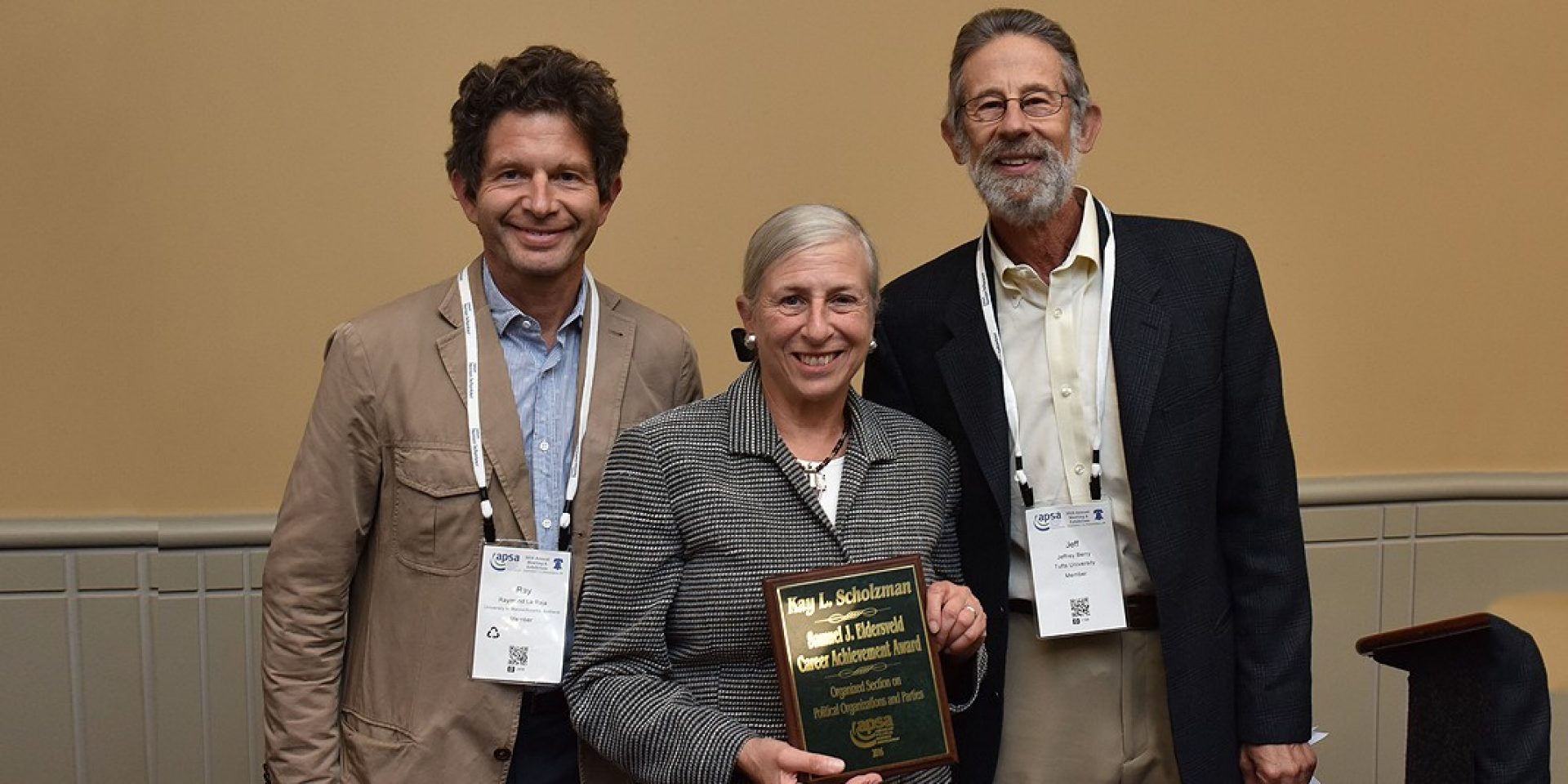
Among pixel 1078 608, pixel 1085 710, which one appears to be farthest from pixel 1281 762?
pixel 1078 608

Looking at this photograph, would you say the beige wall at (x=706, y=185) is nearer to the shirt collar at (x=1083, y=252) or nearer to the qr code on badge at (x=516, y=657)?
the shirt collar at (x=1083, y=252)

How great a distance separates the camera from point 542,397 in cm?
242

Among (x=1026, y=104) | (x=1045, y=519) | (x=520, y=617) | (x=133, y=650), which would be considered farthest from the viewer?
(x=133, y=650)

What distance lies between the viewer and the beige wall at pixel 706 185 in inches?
147

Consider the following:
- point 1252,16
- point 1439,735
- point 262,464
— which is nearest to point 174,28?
point 262,464

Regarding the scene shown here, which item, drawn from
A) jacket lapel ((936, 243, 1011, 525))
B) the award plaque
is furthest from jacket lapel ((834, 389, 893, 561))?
jacket lapel ((936, 243, 1011, 525))

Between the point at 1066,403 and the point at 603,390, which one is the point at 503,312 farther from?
the point at 1066,403

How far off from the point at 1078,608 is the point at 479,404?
3.39 feet

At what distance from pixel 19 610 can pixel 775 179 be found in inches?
88.9

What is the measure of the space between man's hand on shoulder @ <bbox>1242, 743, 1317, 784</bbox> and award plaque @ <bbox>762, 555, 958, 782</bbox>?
0.73 metres

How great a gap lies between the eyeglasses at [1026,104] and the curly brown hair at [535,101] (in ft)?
2.09

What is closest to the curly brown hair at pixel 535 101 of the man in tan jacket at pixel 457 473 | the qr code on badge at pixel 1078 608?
the man in tan jacket at pixel 457 473

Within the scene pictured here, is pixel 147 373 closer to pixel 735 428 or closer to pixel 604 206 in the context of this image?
pixel 604 206

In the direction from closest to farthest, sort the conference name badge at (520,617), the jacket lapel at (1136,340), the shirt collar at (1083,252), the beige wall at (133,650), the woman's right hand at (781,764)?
the woman's right hand at (781,764), the conference name badge at (520,617), the jacket lapel at (1136,340), the shirt collar at (1083,252), the beige wall at (133,650)
